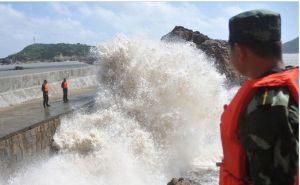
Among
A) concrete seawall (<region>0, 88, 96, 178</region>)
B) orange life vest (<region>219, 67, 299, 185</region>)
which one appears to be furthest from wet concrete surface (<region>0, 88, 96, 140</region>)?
orange life vest (<region>219, 67, 299, 185</region>)

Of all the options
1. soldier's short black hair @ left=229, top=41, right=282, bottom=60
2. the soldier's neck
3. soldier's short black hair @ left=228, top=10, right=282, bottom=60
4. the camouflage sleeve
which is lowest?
the camouflage sleeve

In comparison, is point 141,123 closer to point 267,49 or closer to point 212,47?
point 267,49

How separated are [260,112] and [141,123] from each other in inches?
412

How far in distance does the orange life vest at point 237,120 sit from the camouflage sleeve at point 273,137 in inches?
1.3

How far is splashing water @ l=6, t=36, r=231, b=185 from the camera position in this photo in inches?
376

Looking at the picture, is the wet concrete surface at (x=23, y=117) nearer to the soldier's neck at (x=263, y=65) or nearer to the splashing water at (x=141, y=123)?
the splashing water at (x=141, y=123)

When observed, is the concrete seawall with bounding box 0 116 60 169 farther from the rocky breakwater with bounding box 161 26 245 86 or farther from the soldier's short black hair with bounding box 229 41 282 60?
the rocky breakwater with bounding box 161 26 245 86

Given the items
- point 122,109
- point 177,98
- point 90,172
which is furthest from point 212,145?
point 90,172

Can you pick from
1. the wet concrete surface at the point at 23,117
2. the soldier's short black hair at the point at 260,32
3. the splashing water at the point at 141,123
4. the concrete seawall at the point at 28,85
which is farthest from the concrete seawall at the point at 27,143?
the soldier's short black hair at the point at 260,32

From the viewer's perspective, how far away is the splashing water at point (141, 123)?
956cm

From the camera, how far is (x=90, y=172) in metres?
9.52

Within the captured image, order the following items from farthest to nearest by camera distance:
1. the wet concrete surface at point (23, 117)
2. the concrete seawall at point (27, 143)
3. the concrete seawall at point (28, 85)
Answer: the concrete seawall at point (28, 85) → the wet concrete surface at point (23, 117) → the concrete seawall at point (27, 143)

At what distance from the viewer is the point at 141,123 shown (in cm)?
1176

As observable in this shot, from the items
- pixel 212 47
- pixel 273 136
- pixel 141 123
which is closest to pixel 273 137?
pixel 273 136
